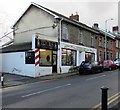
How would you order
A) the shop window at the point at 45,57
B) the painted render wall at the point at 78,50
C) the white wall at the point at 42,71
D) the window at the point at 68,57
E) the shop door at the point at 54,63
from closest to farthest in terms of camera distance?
the white wall at the point at 42,71, the shop window at the point at 45,57, the shop door at the point at 54,63, the painted render wall at the point at 78,50, the window at the point at 68,57

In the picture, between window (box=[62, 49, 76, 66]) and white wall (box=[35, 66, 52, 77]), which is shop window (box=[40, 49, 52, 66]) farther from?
window (box=[62, 49, 76, 66])

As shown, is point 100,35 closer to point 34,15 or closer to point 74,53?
point 74,53

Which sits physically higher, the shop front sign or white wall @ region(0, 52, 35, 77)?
the shop front sign

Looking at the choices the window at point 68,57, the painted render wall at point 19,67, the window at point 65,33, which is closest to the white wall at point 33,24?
the window at point 65,33

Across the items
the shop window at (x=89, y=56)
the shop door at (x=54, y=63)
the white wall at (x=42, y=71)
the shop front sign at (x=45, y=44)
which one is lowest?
the white wall at (x=42, y=71)

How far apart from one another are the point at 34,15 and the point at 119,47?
2913 cm

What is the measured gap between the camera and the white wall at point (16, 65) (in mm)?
27112

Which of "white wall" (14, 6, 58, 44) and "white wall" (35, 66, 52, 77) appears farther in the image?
"white wall" (14, 6, 58, 44)

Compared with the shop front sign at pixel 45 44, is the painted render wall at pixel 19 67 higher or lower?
lower

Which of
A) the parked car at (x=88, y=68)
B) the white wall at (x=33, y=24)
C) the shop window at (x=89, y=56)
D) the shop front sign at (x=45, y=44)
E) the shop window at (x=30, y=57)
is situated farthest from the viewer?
the shop window at (x=89, y=56)

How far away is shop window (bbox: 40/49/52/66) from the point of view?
2808 centimetres

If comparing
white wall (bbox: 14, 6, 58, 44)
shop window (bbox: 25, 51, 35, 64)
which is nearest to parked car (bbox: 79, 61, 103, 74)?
white wall (bbox: 14, 6, 58, 44)

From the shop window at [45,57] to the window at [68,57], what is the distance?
2.88 meters

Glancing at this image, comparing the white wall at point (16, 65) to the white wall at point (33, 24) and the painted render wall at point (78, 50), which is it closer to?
the white wall at point (33, 24)
